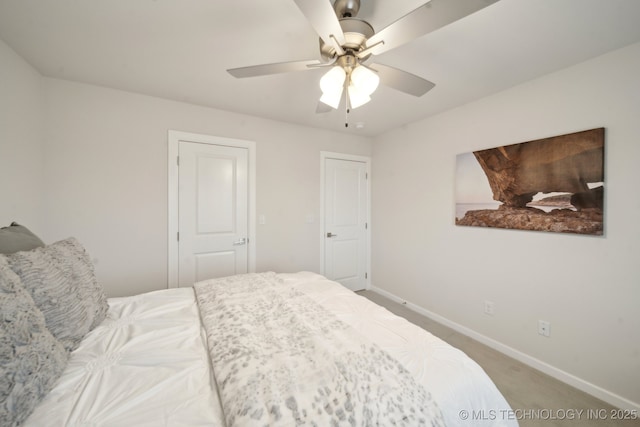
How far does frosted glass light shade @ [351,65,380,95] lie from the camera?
3.96 feet

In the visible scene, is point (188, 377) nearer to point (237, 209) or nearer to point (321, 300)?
point (321, 300)

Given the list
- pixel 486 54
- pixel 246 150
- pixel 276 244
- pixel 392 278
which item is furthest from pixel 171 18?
pixel 392 278

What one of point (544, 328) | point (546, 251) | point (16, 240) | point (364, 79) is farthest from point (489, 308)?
point (16, 240)

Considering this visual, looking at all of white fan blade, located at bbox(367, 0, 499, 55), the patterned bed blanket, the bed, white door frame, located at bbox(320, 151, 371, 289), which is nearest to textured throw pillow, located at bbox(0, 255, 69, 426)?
the bed

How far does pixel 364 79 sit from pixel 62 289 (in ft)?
5.41

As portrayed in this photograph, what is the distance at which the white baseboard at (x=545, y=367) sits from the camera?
62.1 inches

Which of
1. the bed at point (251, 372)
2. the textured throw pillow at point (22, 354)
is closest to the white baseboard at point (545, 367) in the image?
the bed at point (251, 372)

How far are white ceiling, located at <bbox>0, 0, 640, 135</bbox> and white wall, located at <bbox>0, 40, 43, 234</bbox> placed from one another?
142mm

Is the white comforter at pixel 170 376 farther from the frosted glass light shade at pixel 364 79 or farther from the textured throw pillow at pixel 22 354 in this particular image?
the frosted glass light shade at pixel 364 79

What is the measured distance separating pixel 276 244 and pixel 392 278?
1693 mm

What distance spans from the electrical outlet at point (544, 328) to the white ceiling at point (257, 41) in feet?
6.55

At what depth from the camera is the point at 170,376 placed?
0.88m

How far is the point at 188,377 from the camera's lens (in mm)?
883

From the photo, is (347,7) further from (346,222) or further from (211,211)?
(346,222)
